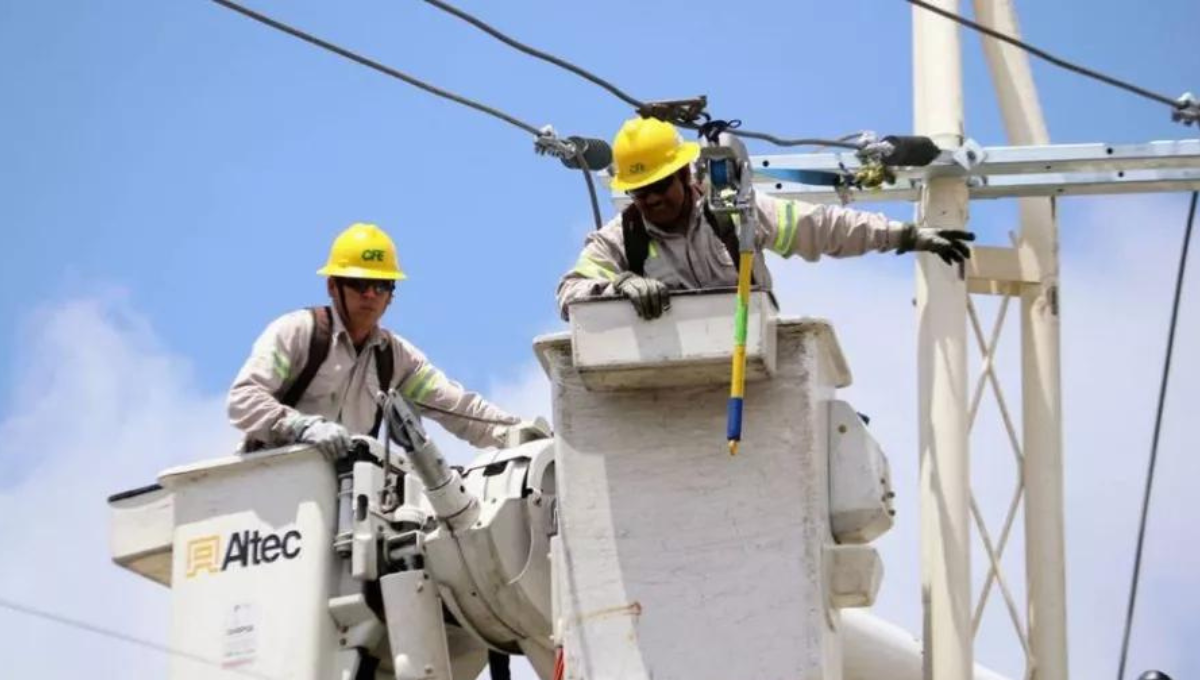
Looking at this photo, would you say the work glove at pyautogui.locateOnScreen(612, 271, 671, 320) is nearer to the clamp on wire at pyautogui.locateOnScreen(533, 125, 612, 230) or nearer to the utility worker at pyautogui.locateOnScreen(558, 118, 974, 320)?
the utility worker at pyautogui.locateOnScreen(558, 118, 974, 320)

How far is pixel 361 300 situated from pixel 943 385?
8.17 ft

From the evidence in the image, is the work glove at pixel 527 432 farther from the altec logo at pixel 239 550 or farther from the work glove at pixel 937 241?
the work glove at pixel 937 241

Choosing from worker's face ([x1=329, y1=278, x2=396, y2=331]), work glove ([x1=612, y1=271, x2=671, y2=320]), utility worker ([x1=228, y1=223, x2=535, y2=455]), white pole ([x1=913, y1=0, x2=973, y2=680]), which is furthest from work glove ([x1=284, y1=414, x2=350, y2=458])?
white pole ([x1=913, y1=0, x2=973, y2=680])

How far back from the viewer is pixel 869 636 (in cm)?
1041

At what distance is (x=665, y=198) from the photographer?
9.12 meters

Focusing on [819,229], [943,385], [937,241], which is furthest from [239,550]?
[943,385]

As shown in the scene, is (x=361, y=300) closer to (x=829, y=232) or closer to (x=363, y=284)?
(x=363, y=284)

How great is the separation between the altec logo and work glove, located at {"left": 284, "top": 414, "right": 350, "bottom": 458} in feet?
1.10

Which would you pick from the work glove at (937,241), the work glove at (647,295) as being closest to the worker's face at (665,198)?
the work glove at (647,295)

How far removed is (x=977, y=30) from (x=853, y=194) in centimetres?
89

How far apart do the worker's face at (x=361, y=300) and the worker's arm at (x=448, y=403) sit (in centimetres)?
18

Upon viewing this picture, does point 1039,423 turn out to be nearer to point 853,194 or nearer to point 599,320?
point 853,194

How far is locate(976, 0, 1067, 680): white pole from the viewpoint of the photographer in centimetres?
1134

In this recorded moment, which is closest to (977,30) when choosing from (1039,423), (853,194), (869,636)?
(853,194)
